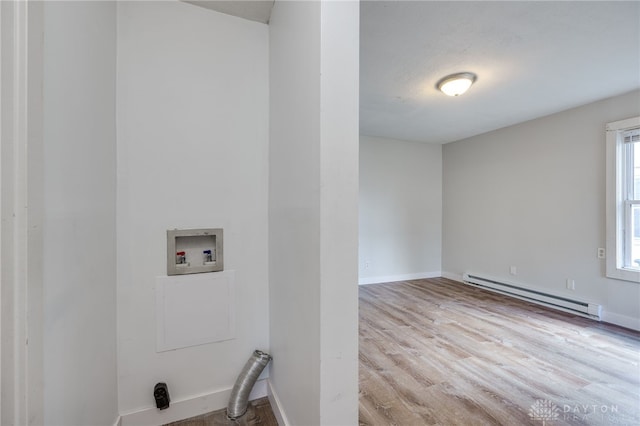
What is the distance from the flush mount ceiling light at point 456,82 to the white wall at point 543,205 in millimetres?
1931

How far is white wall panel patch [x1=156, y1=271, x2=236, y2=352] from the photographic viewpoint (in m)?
1.57

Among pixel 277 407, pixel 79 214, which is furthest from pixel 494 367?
pixel 79 214

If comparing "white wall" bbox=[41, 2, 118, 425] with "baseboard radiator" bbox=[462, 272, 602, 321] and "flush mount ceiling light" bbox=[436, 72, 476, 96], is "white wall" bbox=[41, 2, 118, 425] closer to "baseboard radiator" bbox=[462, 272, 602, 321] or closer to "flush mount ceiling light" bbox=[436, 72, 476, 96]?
"flush mount ceiling light" bbox=[436, 72, 476, 96]

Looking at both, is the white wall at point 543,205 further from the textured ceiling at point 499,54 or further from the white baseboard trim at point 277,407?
the white baseboard trim at point 277,407

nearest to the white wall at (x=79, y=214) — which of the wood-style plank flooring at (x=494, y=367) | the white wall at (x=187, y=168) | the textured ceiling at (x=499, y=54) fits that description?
the white wall at (x=187, y=168)

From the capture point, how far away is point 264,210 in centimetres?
181

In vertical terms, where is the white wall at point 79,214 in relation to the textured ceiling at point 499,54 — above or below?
below

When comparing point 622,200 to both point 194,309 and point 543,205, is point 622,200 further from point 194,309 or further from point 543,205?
point 194,309

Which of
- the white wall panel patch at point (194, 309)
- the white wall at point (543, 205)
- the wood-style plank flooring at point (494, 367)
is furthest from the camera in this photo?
the white wall at point (543, 205)

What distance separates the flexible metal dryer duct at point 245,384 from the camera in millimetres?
1601

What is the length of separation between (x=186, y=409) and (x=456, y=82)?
3482 millimetres

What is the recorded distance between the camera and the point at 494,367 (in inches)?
85.5

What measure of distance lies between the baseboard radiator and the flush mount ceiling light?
122 inches

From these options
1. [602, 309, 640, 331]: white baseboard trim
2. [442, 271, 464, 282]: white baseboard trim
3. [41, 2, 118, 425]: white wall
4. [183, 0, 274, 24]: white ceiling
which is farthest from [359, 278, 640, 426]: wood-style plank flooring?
[183, 0, 274, 24]: white ceiling
